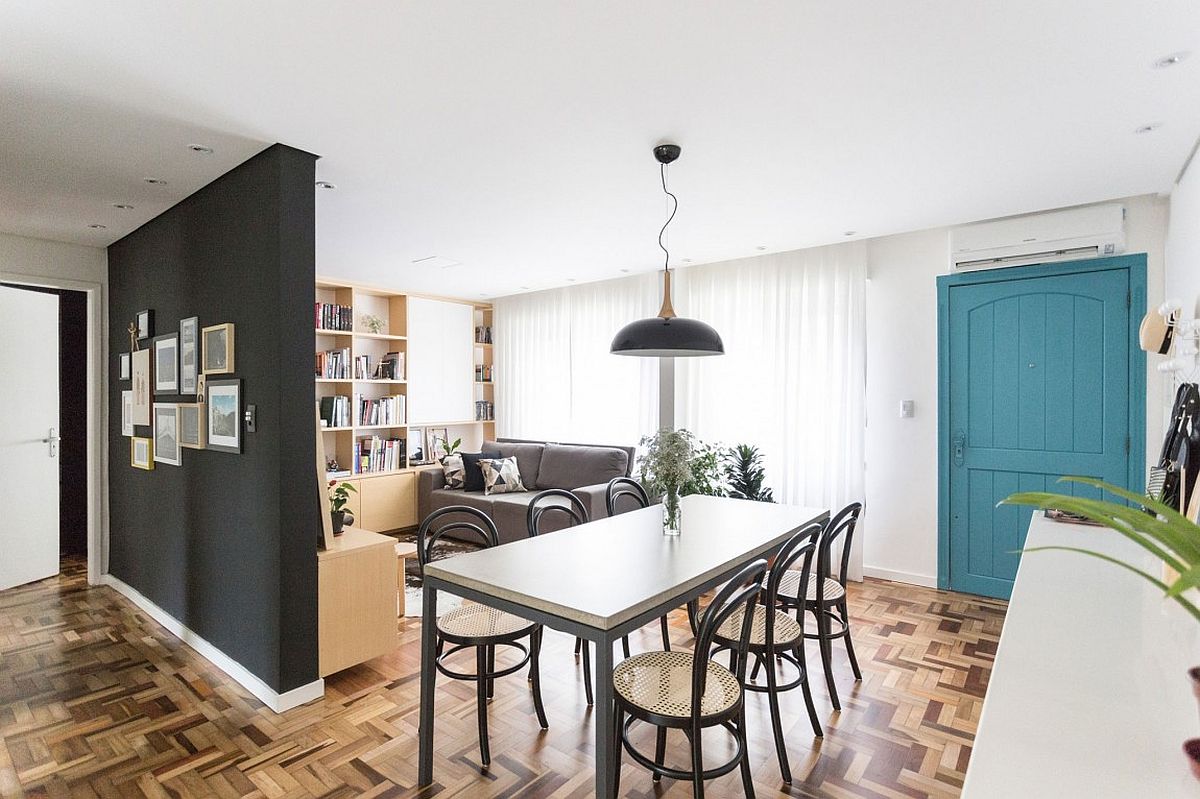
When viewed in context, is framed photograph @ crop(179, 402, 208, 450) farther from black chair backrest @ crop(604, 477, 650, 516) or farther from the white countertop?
the white countertop

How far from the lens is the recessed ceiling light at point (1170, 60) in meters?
2.05

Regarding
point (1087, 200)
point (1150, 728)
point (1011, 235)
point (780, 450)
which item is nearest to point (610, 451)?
point (780, 450)

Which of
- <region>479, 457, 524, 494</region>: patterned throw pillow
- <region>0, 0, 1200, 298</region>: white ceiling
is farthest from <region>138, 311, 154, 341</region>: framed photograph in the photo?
<region>479, 457, 524, 494</region>: patterned throw pillow

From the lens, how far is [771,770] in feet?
7.82

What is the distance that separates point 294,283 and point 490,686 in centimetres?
205

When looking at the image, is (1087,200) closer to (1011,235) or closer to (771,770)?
(1011,235)

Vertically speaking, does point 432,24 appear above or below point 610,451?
above

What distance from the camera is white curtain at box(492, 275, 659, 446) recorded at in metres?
6.11

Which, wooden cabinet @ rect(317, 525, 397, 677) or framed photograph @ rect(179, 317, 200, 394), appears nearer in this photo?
wooden cabinet @ rect(317, 525, 397, 677)

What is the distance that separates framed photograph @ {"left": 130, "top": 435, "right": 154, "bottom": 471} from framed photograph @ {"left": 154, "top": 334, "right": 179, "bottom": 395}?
0.35 meters

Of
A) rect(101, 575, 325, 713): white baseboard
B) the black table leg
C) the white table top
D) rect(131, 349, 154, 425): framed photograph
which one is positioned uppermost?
rect(131, 349, 154, 425): framed photograph

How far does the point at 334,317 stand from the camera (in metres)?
6.05

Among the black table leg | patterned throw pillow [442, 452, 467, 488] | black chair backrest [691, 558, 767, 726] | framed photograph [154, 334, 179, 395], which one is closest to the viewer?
black chair backrest [691, 558, 767, 726]

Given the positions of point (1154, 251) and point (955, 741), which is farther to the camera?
point (1154, 251)
